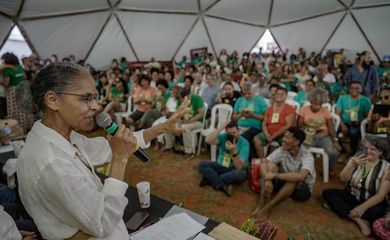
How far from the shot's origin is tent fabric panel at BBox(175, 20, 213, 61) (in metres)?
11.1

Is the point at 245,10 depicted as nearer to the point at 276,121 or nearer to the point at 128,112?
the point at 128,112

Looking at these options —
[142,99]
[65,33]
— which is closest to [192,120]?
[142,99]

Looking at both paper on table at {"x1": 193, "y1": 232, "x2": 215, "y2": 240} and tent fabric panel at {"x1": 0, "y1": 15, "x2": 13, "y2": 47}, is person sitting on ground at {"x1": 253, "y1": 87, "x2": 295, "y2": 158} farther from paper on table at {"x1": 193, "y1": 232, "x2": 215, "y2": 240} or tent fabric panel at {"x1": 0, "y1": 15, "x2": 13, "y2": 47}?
tent fabric panel at {"x1": 0, "y1": 15, "x2": 13, "y2": 47}

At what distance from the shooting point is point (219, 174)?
11.7 feet

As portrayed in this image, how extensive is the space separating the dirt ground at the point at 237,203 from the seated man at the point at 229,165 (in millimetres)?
130

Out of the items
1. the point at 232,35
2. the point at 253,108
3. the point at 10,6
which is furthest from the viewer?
the point at 232,35

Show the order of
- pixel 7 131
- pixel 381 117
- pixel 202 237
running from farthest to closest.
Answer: pixel 381 117
pixel 7 131
pixel 202 237

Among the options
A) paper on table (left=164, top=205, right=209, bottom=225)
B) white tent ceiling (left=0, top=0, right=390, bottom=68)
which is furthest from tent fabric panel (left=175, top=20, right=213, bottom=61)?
paper on table (left=164, top=205, right=209, bottom=225)

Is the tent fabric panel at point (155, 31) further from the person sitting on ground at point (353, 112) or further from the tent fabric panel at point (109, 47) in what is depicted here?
the person sitting on ground at point (353, 112)

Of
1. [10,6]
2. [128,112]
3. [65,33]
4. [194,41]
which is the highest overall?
[10,6]

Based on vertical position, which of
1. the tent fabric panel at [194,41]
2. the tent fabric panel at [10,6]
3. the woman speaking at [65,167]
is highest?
the tent fabric panel at [10,6]

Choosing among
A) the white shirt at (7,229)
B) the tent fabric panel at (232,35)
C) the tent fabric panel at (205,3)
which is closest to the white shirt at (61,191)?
the white shirt at (7,229)

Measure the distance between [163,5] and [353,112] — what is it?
280 inches

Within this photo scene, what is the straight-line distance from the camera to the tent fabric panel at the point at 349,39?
32.0 ft
